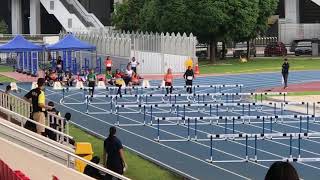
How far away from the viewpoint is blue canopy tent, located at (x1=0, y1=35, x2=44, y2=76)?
1804 inches

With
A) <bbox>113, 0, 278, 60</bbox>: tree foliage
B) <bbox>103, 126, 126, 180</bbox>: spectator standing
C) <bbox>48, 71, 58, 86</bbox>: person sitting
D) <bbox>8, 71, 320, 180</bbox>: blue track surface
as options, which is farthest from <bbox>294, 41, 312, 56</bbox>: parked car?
<bbox>103, 126, 126, 180</bbox>: spectator standing

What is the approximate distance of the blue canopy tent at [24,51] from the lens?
4581cm

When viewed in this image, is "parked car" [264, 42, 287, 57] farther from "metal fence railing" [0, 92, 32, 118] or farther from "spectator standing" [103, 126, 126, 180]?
"spectator standing" [103, 126, 126, 180]

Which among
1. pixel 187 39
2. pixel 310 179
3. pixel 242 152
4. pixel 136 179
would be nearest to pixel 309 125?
pixel 242 152

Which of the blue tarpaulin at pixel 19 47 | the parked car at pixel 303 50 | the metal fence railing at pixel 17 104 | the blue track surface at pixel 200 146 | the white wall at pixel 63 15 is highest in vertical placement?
the white wall at pixel 63 15

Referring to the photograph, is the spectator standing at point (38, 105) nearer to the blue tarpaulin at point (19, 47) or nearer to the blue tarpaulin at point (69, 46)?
the blue tarpaulin at point (19, 47)

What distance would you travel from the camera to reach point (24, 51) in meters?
46.4

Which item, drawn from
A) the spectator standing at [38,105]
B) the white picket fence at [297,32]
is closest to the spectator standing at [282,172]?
the spectator standing at [38,105]

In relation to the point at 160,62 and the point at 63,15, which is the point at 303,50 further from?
the point at 63,15

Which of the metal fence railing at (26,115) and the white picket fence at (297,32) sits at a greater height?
the white picket fence at (297,32)

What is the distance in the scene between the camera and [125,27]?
73250 millimetres

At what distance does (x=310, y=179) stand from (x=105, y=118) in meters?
12.5

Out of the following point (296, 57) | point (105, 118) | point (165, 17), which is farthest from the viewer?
point (296, 57)

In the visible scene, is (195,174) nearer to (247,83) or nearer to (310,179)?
(310,179)
